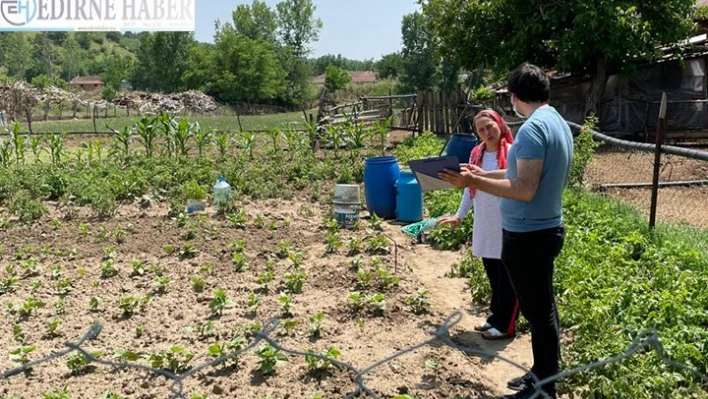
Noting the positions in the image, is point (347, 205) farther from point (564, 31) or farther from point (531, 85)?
point (564, 31)

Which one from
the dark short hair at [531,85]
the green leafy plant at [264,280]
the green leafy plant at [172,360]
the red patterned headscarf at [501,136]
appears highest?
the dark short hair at [531,85]

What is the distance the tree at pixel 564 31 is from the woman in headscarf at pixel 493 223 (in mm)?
12036

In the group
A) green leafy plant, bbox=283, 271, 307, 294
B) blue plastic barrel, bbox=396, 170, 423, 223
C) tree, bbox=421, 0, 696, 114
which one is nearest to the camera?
green leafy plant, bbox=283, 271, 307, 294

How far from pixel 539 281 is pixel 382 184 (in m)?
5.06

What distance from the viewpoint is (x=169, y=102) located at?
52562 millimetres

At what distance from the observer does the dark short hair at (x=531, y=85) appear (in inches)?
115

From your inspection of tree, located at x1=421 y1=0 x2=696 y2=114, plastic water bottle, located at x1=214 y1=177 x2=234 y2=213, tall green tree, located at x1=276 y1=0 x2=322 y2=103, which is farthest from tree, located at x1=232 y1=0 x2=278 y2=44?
plastic water bottle, located at x1=214 y1=177 x2=234 y2=213

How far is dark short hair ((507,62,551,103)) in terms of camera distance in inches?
115

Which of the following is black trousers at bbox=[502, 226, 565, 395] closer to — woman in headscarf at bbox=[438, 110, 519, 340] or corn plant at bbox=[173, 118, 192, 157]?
woman in headscarf at bbox=[438, 110, 519, 340]

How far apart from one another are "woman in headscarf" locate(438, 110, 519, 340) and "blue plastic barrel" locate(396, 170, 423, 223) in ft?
11.6

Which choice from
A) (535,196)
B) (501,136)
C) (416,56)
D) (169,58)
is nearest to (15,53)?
(169,58)

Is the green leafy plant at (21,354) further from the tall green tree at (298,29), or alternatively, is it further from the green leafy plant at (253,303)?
the tall green tree at (298,29)

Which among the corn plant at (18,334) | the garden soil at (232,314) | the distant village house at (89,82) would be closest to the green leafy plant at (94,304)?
the garden soil at (232,314)

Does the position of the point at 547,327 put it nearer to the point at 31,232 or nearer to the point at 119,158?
the point at 31,232
